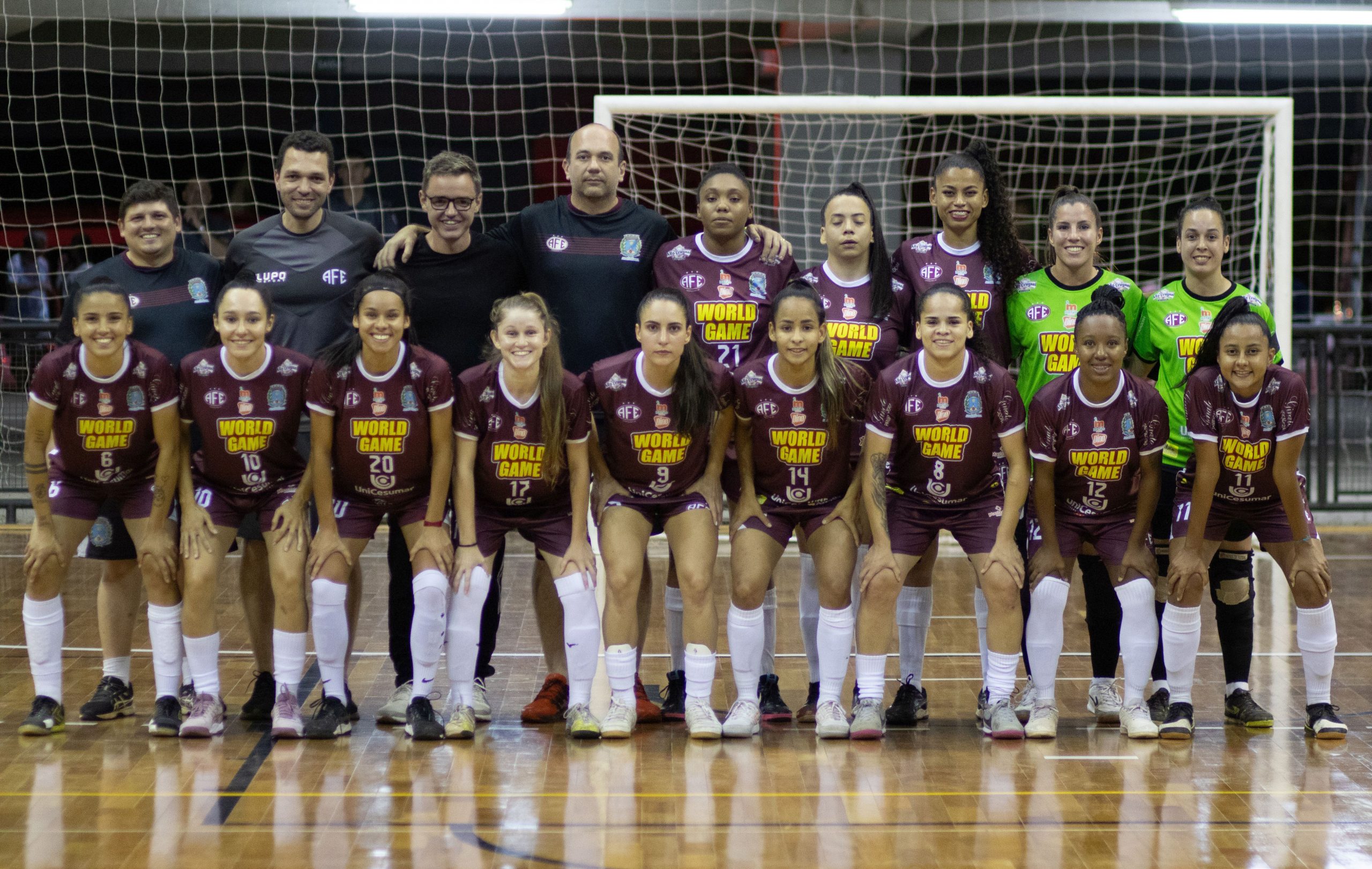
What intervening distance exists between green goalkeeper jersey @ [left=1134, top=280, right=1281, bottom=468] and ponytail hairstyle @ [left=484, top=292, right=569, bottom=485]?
1921 mm

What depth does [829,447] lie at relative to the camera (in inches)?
161

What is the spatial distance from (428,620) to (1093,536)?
203 centimetres

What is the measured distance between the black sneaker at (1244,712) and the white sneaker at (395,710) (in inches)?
101

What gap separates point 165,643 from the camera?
4.09 m

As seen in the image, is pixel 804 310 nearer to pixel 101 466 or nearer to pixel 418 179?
pixel 101 466

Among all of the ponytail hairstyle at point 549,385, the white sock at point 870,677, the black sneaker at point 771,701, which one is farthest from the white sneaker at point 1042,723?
the ponytail hairstyle at point 549,385

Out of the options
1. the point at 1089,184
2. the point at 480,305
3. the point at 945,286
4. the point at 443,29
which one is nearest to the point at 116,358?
the point at 480,305

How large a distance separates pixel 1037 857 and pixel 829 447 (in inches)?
56.0

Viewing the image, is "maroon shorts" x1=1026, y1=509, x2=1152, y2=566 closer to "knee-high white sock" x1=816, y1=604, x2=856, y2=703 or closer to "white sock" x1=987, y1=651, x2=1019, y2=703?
"white sock" x1=987, y1=651, x2=1019, y2=703

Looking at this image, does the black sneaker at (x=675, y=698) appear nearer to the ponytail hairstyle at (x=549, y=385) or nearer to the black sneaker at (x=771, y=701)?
the black sneaker at (x=771, y=701)

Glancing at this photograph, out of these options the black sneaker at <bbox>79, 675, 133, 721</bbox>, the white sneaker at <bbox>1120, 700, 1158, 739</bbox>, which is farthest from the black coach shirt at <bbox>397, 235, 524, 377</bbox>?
the white sneaker at <bbox>1120, 700, 1158, 739</bbox>

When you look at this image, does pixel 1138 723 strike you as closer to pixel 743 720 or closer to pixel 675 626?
pixel 743 720

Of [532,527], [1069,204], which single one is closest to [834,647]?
[532,527]

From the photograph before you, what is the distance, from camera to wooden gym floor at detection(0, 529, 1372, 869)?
10.2 ft
